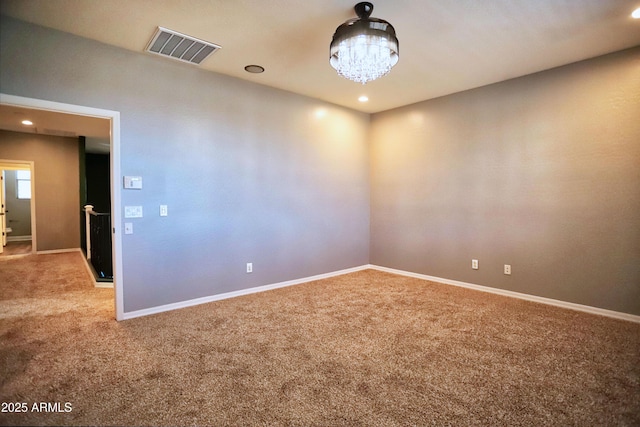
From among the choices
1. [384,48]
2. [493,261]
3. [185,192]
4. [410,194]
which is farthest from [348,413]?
[410,194]

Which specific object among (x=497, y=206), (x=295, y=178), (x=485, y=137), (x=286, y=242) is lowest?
(x=286, y=242)

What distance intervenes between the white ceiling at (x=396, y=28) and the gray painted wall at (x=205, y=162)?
28 centimetres

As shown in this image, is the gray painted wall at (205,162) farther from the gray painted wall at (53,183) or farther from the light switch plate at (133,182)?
the gray painted wall at (53,183)

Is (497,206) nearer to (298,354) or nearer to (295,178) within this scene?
(295,178)

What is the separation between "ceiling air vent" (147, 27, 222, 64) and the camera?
113 inches

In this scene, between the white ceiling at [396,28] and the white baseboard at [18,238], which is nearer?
the white ceiling at [396,28]

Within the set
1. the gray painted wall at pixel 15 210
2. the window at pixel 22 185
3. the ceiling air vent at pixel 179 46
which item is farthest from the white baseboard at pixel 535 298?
the window at pixel 22 185

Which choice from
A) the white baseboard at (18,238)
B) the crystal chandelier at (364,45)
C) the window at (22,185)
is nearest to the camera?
the crystal chandelier at (364,45)

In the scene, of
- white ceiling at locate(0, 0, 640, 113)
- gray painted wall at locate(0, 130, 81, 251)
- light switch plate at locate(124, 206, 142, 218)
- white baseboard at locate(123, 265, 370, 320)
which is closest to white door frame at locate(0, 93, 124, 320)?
light switch plate at locate(124, 206, 142, 218)

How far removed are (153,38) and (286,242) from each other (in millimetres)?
2815

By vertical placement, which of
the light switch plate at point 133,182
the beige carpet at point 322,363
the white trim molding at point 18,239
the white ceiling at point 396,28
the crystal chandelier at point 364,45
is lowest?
the beige carpet at point 322,363

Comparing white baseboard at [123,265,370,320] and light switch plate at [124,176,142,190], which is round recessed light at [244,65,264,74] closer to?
light switch plate at [124,176,142,190]

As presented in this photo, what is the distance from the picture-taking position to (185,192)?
142 inches

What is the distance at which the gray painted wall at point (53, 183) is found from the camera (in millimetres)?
6750
